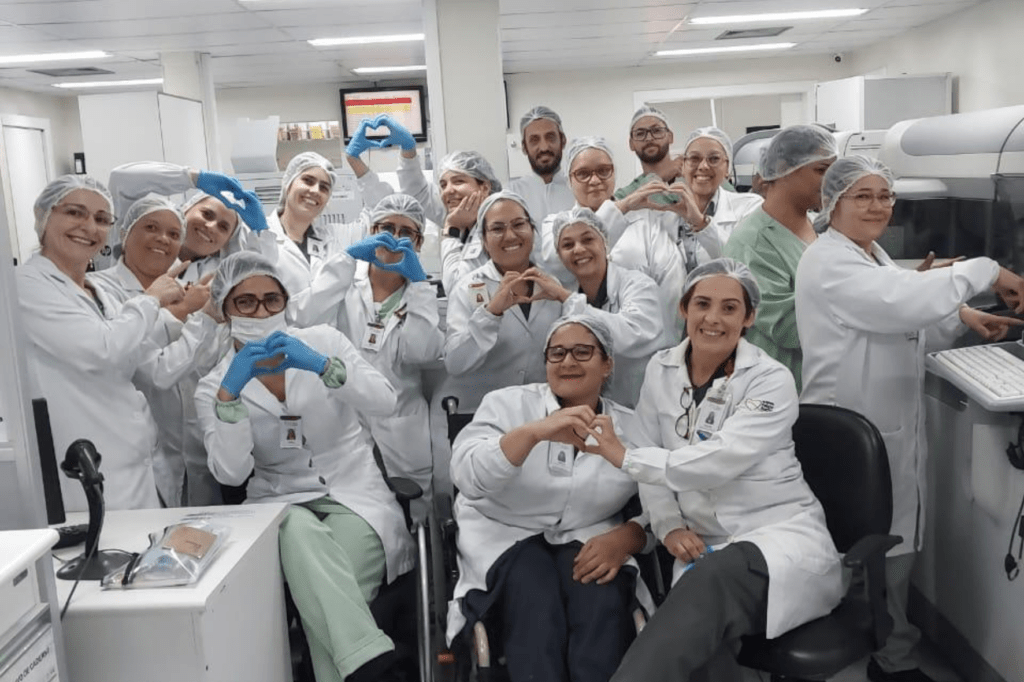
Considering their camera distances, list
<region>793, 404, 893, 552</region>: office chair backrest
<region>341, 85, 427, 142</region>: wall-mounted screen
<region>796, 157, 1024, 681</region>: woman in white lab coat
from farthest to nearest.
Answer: <region>341, 85, 427, 142</region>: wall-mounted screen < <region>796, 157, 1024, 681</region>: woman in white lab coat < <region>793, 404, 893, 552</region>: office chair backrest

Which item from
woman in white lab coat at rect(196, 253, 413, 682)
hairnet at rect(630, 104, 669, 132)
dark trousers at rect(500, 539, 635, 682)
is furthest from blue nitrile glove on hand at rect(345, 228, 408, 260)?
hairnet at rect(630, 104, 669, 132)

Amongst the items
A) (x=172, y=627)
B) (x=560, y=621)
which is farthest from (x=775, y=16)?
(x=172, y=627)

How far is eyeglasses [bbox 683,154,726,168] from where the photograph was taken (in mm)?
3443

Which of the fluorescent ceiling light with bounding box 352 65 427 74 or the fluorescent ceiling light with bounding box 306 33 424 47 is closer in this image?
the fluorescent ceiling light with bounding box 306 33 424 47

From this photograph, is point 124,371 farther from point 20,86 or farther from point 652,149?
point 20,86

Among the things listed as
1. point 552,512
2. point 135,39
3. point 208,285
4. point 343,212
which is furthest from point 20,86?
point 552,512

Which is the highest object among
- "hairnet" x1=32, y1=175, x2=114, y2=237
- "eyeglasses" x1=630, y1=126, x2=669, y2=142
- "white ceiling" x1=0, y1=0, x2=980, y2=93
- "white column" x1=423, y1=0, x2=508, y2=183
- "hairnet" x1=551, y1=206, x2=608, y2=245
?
"white ceiling" x1=0, y1=0, x2=980, y2=93

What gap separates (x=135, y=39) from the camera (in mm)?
6246

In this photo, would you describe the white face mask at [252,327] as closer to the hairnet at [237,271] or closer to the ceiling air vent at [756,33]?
the hairnet at [237,271]

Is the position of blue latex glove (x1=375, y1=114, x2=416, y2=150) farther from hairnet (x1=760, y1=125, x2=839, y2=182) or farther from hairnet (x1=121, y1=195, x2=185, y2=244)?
hairnet (x1=760, y1=125, x2=839, y2=182)

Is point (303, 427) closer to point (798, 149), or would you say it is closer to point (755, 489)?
point (755, 489)

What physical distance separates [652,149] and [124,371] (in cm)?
214

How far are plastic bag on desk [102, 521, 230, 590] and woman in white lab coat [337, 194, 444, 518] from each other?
0.97 m

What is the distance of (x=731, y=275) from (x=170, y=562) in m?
1.49
